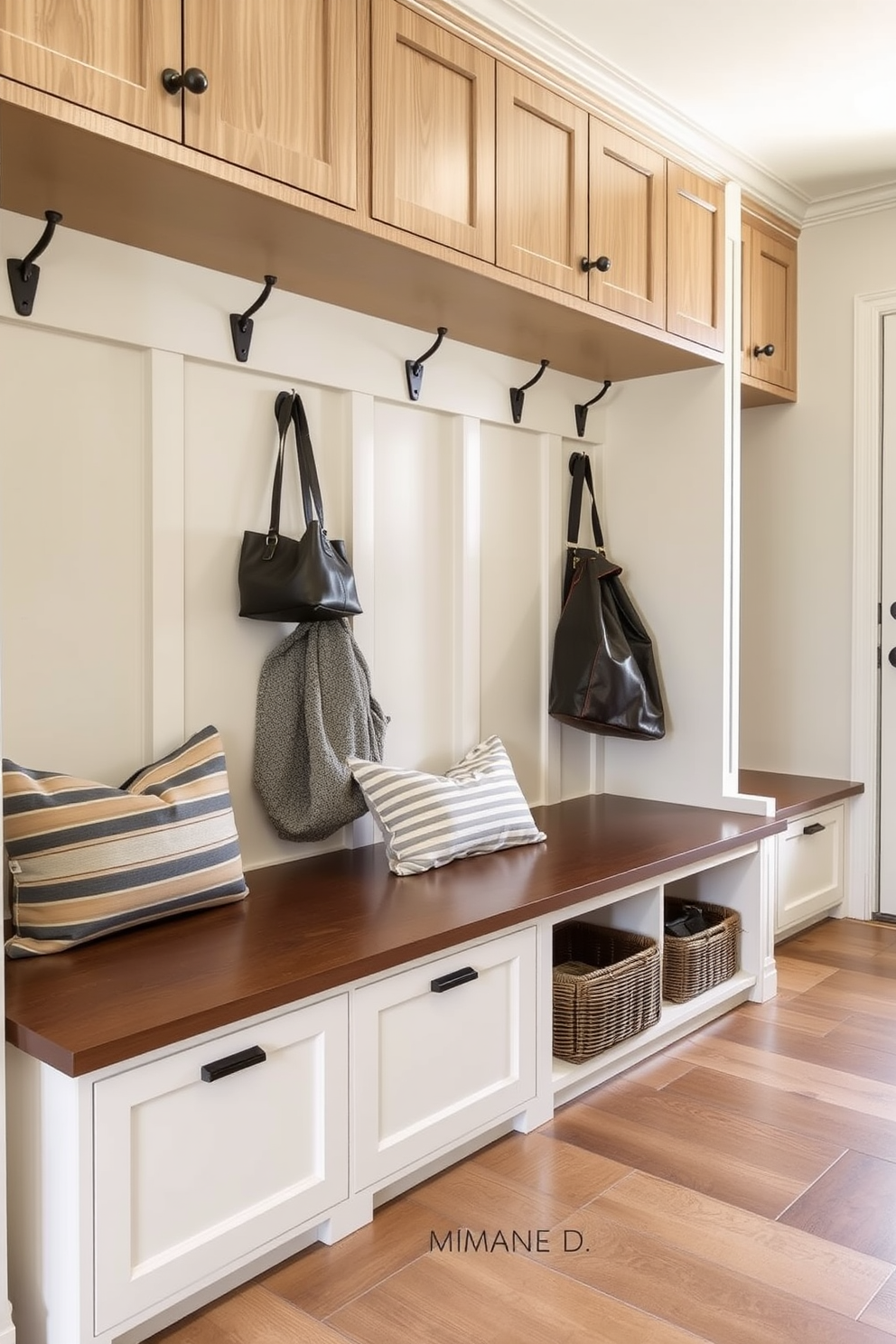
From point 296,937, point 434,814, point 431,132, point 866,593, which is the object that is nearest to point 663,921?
point 434,814

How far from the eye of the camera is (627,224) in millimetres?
2576

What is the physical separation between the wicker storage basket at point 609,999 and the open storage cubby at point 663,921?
30 millimetres

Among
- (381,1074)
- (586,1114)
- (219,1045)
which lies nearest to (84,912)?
(219,1045)

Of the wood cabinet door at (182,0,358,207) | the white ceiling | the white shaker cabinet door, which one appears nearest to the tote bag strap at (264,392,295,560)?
the wood cabinet door at (182,0,358,207)

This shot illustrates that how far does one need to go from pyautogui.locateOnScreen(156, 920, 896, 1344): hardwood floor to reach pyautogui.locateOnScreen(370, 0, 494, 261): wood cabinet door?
1743mm

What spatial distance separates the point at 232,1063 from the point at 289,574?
96 centimetres

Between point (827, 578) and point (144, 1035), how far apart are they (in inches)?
112

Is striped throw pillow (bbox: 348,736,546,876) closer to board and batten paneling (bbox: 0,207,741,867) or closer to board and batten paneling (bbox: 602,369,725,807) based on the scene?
board and batten paneling (bbox: 0,207,741,867)

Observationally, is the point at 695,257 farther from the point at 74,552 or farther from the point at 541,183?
the point at 74,552

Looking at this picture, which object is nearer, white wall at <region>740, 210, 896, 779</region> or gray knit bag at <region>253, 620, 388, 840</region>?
gray knit bag at <region>253, 620, 388, 840</region>

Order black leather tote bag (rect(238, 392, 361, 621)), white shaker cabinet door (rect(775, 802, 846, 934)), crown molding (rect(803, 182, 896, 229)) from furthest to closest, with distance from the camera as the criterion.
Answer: crown molding (rect(803, 182, 896, 229))
white shaker cabinet door (rect(775, 802, 846, 934))
black leather tote bag (rect(238, 392, 361, 621))

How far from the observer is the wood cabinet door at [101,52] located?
1460 mm

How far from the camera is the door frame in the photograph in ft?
11.4

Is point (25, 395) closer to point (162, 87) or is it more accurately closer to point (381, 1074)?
point (162, 87)
